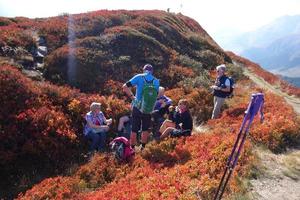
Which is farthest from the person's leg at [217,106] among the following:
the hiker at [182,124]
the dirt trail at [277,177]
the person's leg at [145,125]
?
the person's leg at [145,125]

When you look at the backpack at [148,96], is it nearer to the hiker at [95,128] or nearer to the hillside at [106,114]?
the hillside at [106,114]

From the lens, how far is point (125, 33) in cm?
2592

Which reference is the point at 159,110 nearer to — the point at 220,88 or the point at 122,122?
the point at 122,122

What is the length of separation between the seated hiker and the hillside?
0.89m

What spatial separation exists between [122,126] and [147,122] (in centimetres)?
242

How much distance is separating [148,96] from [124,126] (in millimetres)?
3187

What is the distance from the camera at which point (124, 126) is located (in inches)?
590

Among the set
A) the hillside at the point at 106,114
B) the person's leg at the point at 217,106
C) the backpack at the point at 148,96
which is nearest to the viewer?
the hillside at the point at 106,114

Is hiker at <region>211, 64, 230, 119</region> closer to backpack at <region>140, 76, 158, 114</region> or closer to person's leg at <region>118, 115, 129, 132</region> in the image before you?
person's leg at <region>118, 115, 129, 132</region>

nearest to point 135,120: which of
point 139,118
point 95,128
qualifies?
point 139,118

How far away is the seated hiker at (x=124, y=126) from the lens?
582 inches

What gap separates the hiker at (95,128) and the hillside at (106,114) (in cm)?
67

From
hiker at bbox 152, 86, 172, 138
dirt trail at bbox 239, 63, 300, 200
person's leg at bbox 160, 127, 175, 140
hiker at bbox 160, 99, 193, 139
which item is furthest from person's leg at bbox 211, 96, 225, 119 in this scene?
dirt trail at bbox 239, 63, 300, 200

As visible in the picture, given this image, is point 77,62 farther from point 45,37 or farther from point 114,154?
point 114,154
